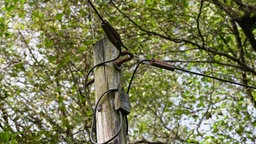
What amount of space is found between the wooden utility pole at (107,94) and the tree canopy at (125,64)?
7.27 feet

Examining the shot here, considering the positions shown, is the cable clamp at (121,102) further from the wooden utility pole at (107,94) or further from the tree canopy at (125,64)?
the tree canopy at (125,64)

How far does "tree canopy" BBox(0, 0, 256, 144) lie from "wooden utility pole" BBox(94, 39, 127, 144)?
7.27 ft

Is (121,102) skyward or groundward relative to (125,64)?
skyward

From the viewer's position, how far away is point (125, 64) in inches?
236

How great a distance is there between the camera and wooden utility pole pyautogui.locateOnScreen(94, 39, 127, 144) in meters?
2.20

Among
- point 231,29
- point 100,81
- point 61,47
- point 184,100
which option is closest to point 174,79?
point 184,100

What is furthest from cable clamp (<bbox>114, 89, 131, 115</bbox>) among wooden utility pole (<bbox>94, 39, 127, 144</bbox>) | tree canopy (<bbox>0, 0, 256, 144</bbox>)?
tree canopy (<bbox>0, 0, 256, 144</bbox>)

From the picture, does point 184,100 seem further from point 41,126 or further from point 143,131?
point 41,126

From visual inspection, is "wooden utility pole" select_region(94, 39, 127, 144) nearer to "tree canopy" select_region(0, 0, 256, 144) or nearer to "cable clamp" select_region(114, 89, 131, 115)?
"cable clamp" select_region(114, 89, 131, 115)

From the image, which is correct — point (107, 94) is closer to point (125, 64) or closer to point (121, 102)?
point (121, 102)

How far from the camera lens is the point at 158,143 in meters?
6.38

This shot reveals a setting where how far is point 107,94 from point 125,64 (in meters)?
3.70

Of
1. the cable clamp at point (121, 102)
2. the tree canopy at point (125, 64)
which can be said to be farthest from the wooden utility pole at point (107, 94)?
the tree canopy at point (125, 64)

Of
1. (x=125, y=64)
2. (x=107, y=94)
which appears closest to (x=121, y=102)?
(x=107, y=94)
